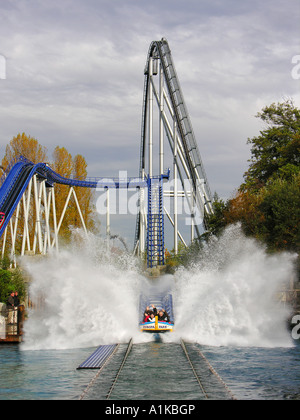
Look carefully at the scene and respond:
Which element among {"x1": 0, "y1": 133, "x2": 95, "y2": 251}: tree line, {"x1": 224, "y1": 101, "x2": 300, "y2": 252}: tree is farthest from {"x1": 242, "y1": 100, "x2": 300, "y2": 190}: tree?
{"x1": 0, "y1": 133, "x2": 95, "y2": 251}: tree line

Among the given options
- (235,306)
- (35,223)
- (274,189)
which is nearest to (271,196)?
(274,189)

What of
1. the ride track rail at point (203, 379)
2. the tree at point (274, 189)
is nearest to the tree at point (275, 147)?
the tree at point (274, 189)

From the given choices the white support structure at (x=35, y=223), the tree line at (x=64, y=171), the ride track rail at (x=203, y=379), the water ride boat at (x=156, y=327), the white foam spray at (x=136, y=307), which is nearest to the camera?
the ride track rail at (x=203, y=379)

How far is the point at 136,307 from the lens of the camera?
24109 millimetres

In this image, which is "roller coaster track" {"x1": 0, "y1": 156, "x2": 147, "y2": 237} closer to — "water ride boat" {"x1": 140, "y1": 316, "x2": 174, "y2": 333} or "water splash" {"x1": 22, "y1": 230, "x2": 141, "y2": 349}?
"water splash" {"x1": 22, "y1": 230, "x2": 141, "y2": 349}

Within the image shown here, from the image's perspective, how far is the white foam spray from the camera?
21.8 metres

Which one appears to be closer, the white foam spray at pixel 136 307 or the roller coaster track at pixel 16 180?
the white foam spray at pixel 136 307

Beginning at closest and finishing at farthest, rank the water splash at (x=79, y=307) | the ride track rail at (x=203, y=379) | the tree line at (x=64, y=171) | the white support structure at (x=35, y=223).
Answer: the ride track rail at (x=203, y=379) → the water splash at (x=79, y=307) → the white support structure at (x=35, y=223) → the tree line at (x=64, y=171)

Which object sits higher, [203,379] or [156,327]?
[156,327]

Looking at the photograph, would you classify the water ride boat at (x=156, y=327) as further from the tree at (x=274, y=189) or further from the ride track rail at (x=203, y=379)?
the tree at (x=274, y=189)

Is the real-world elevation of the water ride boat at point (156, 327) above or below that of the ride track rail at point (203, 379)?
above

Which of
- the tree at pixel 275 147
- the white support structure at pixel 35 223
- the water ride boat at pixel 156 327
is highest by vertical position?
the tree at pixel 275 147

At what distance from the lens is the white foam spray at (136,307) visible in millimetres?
21781

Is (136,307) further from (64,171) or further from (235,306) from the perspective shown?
(64,171)
